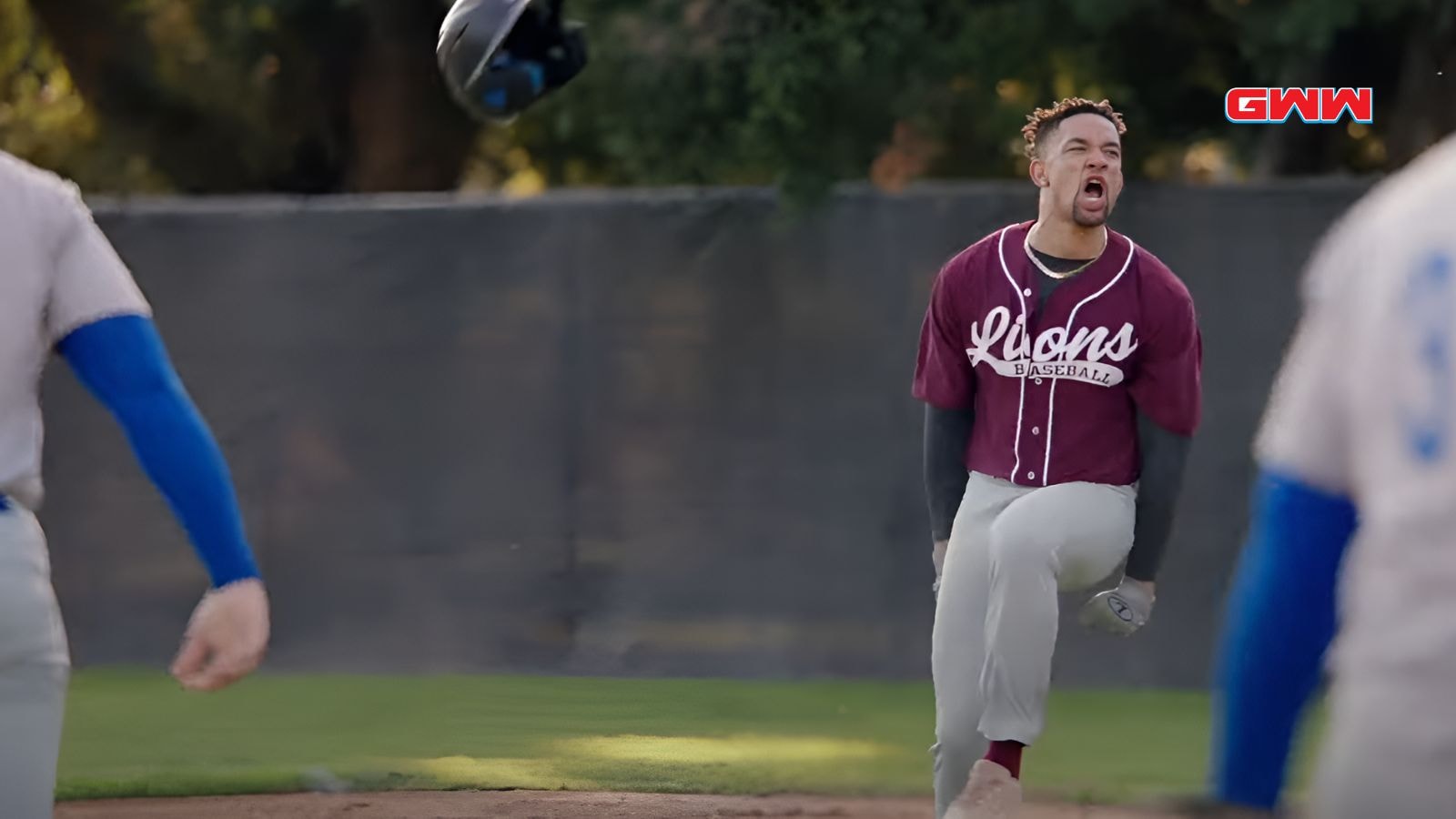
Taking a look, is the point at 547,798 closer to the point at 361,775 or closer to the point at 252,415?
the point at 361,775

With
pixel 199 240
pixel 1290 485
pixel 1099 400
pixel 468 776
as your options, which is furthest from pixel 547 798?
pixel 1290 485

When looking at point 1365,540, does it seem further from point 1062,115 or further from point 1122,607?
point 1062,115

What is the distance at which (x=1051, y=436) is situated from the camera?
480 centimetres

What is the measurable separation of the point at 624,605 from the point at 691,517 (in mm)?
474

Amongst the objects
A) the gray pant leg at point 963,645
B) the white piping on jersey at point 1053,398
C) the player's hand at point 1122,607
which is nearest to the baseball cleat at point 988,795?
the gray pant leg at point 963,645

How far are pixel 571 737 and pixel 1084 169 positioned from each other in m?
3.62

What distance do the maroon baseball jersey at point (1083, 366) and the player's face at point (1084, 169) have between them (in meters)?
0.13

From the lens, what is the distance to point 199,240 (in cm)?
923

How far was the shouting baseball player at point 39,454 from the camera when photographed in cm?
255

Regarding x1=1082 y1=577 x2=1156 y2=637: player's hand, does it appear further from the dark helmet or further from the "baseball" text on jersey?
the dark helmet

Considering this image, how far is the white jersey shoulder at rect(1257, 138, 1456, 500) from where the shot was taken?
1.78m

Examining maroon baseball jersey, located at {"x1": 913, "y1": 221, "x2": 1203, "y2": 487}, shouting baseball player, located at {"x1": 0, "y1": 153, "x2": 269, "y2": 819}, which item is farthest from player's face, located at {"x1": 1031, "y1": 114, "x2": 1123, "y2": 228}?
shouting baseball player, located at {"x1": 0, "y1": 153, "x2": 269, "y2": 819}

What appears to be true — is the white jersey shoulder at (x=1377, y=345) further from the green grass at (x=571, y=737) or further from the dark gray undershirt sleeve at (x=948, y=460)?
the green grass at (x=571, y=737)

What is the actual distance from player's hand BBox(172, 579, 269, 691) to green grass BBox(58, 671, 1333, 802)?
3969 millimetres
